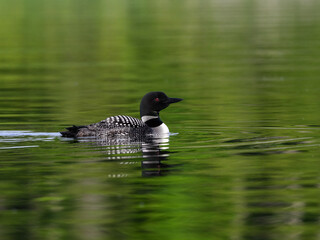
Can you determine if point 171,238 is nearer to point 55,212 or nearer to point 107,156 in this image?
point 55,212

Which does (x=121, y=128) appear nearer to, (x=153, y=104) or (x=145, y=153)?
(x=153, y=104)

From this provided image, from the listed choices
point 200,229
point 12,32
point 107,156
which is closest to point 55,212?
point 200,229

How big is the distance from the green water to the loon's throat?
0.42m

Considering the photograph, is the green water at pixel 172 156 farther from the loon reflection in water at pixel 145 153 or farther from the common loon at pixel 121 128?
the common loon at pixel 121 128

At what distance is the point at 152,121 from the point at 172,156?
2.44 metres

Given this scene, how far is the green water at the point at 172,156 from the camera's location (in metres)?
8.20

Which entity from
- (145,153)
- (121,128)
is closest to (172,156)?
(145,153)

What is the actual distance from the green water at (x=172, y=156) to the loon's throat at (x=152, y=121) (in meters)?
0.42

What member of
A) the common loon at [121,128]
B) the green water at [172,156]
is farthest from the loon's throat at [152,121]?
the green water at [172,156]

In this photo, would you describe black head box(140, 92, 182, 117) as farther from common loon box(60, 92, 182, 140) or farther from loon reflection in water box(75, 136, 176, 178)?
loon reflection in water box(75, 136, 176, 178)

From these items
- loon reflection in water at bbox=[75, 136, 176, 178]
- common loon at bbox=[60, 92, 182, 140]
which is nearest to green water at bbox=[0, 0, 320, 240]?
loon reflection in water at bbox=[75, 136, 176, 178]

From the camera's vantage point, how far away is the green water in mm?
8203

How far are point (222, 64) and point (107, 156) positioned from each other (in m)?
18.3

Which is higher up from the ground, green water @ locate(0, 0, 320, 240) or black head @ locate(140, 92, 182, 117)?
black head @ locate(140, 92, 182, 117)
